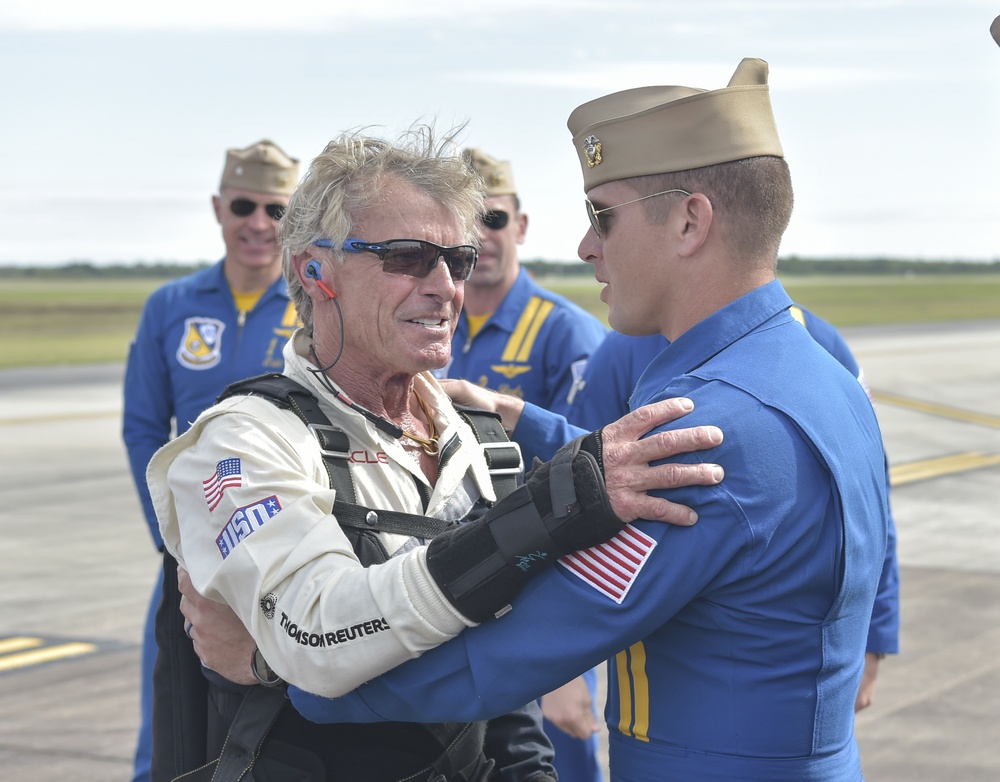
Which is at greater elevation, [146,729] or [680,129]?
[680,129]

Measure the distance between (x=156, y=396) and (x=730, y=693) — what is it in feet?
13.3

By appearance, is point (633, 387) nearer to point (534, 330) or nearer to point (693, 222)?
point (534, 330)

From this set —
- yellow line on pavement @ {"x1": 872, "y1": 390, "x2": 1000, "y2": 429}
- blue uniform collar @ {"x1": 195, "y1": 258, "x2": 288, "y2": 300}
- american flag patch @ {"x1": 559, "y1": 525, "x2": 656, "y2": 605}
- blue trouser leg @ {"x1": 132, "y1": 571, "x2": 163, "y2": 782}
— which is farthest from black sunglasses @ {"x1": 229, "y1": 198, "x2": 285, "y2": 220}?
yellow line on pavement @ {"x1": 872, "y1": 390, "x2": 1000, "y2": 429}

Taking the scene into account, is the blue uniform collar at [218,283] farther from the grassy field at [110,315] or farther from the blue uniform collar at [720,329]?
the grassy field at [110,315]

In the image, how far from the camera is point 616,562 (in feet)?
6.63

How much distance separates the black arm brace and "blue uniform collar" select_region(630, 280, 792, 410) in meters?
0.33

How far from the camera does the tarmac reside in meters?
5.70

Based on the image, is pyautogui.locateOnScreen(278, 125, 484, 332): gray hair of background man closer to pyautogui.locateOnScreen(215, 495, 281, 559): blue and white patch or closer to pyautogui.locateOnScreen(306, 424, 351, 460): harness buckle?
pyautogui.locateOnScreen(306, 424, 351, 460): harness buckle

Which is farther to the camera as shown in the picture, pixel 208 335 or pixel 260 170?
pixel 260 170

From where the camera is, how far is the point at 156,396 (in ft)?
18.5

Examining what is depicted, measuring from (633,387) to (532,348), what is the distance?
1.18m

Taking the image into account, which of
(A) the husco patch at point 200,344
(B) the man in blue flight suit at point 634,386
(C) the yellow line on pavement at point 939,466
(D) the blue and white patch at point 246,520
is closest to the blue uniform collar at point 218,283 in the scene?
(A) the husco patch at point 200,344

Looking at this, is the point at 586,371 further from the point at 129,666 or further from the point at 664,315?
the point at 129,666

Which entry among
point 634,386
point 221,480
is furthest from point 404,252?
point 634,386
